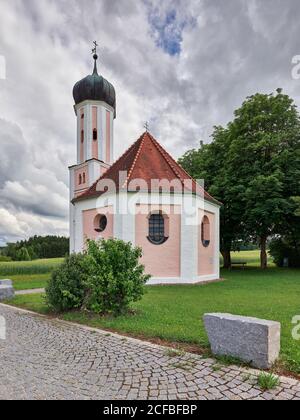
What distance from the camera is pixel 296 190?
21.8m

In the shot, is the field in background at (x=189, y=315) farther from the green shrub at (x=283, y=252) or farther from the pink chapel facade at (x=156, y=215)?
the green shrub at (x=283, y=252)

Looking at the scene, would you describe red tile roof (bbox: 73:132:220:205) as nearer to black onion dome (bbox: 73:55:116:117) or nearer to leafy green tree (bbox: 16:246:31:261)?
black onion dome (bbox: 73:55:116:117)

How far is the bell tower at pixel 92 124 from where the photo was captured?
24.4 metres

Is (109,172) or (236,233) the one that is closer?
(109,172)

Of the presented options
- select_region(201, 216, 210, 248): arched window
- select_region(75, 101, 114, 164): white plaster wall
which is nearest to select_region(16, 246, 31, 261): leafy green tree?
select_region(75, 101, 114, 164): white plaster wall

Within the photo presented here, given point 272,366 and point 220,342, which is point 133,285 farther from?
point 272,366

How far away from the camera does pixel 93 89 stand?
80.1ft

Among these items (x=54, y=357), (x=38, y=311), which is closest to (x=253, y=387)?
(x=54, y=357)

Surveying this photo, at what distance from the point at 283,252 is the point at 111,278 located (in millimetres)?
26996

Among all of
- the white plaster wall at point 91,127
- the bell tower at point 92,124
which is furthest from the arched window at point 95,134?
the white plaster wall at point 91,127

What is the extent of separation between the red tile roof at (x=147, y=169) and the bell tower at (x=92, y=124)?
17.2 feet

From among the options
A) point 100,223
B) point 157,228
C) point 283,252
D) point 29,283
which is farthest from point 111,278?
point 283,252

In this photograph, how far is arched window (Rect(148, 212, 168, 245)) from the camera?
16.5m
